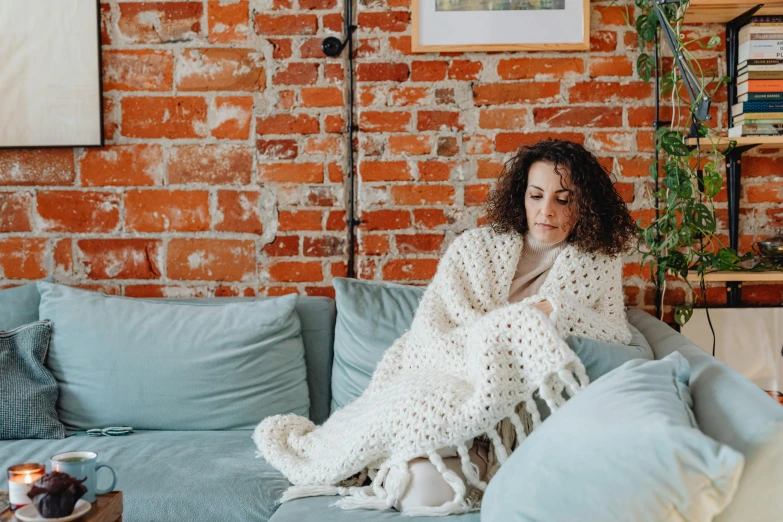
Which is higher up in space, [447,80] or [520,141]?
→ [447,80]

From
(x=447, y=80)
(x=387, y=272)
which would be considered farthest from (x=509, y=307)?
(x=447, y=80)

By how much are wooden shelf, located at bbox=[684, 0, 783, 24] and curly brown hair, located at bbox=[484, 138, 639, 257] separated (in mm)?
567

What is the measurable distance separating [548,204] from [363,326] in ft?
2.02

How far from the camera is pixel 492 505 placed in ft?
3.98

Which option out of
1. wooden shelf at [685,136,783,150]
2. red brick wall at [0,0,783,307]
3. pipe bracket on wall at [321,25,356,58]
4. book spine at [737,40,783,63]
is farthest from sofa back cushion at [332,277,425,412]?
book spine at [737,40,783,63]

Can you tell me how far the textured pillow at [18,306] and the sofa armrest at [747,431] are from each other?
6.00 ft

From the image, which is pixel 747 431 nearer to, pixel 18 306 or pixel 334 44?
pixel 334 44

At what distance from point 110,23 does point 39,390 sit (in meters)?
1.20

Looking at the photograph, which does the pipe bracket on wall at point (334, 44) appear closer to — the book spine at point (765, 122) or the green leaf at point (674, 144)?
the green leaf at point (674, 144)

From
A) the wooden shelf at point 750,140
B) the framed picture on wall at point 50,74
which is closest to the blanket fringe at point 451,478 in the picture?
the wooden shelf at point 750,140

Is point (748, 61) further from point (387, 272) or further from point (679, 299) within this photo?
point (387, 272)

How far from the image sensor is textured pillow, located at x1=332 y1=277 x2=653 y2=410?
2000mm

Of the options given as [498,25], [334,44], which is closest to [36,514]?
[334,44]

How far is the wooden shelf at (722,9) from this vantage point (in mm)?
2041
